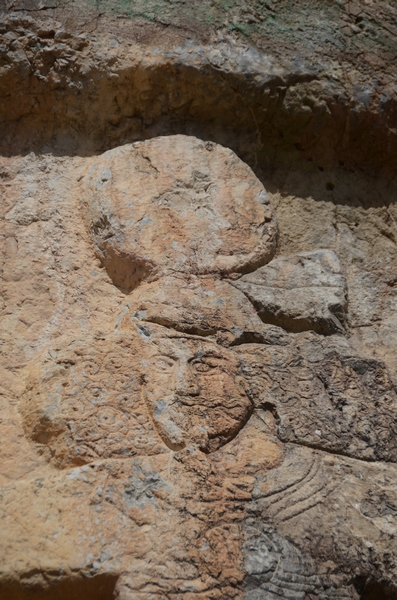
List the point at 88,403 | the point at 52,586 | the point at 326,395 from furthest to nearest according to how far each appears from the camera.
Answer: the point at 326,395
the point at 88,403
the point at 52,586

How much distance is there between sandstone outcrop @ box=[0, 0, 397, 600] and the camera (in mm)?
1425

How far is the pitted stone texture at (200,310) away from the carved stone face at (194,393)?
0.06 meters

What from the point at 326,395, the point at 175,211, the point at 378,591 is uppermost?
the point at 175,211

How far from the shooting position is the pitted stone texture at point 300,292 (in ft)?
6.29

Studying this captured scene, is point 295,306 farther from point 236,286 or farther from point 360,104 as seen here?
point 360,104

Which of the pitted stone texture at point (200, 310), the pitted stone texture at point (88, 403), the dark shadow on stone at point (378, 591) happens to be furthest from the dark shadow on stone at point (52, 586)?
the pitted stone texture at point (200, 310)

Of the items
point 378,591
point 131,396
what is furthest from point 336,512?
point 131,396

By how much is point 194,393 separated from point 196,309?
28cm

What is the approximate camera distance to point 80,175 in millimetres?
2127

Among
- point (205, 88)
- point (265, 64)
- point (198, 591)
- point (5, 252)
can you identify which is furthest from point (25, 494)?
point (265, 64)

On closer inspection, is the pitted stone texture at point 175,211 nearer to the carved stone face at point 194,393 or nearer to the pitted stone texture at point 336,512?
the carved stone face at point 194,393

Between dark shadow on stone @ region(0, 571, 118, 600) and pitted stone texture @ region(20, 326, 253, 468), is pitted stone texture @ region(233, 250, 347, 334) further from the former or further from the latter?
dark shadow on stone @ region(0, 571, 118, 600)

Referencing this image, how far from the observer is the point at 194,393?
5.44ft

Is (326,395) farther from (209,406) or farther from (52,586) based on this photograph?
(52,586)
